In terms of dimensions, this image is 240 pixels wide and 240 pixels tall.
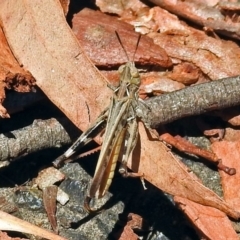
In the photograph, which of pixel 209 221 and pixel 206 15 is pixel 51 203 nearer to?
Result: pixel 209 221

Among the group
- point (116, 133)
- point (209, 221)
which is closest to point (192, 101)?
point (116, 133)

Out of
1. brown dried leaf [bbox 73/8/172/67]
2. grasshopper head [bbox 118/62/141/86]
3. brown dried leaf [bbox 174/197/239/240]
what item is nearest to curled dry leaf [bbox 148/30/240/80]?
brown dried leaf [bbox 73/8/172/67]

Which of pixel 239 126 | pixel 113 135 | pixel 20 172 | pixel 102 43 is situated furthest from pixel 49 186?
pixel 239 126

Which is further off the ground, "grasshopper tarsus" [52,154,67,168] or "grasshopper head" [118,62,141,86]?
"grasshopper head" [118,62,141,86]

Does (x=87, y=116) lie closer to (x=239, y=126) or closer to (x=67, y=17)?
(x=67, y=17)

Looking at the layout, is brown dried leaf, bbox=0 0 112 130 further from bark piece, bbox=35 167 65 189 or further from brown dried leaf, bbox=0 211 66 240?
brown dried leaf, bbox=0 211 66 240

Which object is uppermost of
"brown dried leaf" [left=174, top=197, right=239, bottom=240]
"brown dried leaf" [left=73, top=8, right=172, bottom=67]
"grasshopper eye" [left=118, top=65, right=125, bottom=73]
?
"brown dried leaf" [left=73, top=8, right=172, bottom=67]
